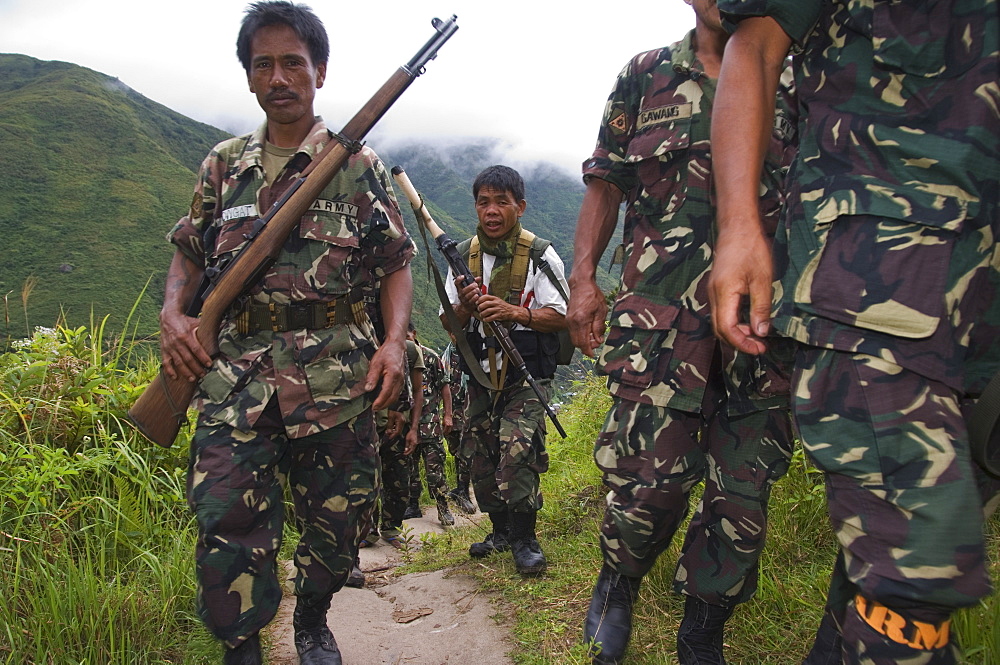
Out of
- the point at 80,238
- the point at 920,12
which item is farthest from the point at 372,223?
A: the point at 80,238

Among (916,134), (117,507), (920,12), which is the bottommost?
(117,507)

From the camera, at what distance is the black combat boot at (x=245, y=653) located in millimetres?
2361

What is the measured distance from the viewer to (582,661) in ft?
8.05

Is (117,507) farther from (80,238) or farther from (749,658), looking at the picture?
(80,238)

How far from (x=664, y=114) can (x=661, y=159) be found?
0.54 ft

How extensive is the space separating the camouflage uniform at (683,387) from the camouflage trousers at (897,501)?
83 cm

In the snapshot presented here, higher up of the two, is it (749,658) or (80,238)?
(749,658)

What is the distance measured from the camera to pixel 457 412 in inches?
279

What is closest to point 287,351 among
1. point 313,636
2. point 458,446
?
point 313,636

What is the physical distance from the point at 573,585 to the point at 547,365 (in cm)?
147

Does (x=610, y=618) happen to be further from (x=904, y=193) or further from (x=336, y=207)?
(x=336, y=207)

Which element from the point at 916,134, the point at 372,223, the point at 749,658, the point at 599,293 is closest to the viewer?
the point at 916,134

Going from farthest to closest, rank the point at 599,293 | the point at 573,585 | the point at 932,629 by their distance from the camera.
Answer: the point at 573,585
the point at 599,293
the point at 932,629

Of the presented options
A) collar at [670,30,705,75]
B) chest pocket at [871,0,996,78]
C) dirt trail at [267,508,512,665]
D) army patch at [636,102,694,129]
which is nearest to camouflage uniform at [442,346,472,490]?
dirt trail at [267,508,512,665]
